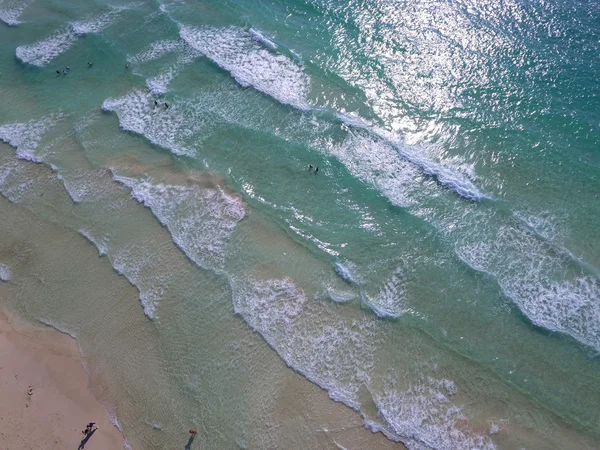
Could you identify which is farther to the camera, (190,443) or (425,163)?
(425,163)

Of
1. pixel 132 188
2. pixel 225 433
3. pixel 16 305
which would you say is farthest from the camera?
pixel 132 188

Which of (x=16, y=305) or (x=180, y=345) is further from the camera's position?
(x=16, y=305)

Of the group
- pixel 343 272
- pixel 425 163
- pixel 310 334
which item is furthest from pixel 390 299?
pixel 425 163

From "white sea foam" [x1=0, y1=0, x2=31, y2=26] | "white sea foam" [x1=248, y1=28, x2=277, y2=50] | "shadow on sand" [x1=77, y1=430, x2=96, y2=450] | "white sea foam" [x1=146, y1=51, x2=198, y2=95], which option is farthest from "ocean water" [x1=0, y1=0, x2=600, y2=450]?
"white sea foam" [x1=0, y1=0, x2=31, y2=26]

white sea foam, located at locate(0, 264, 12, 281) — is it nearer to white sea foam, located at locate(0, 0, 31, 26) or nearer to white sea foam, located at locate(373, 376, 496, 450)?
white sea foam, located at locate(373, 376, 496, 450)

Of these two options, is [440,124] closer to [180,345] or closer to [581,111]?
[581,111]

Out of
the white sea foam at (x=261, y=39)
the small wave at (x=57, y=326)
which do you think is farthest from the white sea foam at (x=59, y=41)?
the small wave at (x=57, y=326)

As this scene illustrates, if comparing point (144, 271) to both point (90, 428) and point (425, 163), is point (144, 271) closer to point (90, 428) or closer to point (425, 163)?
point (90, 428)

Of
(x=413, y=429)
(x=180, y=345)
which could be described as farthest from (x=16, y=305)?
(x=413, y=429)
